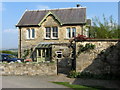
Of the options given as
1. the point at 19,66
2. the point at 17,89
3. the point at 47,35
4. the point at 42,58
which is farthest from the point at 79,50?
the point at 47,35

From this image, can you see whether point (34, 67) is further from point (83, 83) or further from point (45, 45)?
point (45, 45)

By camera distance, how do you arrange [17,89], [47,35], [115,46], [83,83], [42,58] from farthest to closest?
1. [47,35]
2. [42,58]
3. [115,46]
4. [83,83]
5. [17,89]

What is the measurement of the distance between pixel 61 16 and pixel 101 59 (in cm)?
1576

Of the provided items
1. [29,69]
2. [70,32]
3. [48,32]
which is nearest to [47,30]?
[48,32]

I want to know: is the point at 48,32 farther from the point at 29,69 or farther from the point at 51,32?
the point at 29,69

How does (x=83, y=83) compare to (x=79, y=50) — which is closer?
(x=83, y=83)

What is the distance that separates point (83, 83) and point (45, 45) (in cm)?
1499

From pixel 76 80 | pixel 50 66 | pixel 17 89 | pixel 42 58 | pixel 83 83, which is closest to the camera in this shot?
pixel 17 89

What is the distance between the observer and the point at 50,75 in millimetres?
17016

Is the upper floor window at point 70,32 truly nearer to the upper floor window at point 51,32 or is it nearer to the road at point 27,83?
the upper floor window at point 51,32

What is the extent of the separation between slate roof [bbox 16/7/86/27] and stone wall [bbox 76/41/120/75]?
12.3 metres

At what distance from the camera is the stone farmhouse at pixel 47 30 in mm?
28203

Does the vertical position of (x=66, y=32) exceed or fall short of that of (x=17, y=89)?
it exceeds it

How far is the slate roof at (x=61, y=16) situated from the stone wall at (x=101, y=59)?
12.3m
